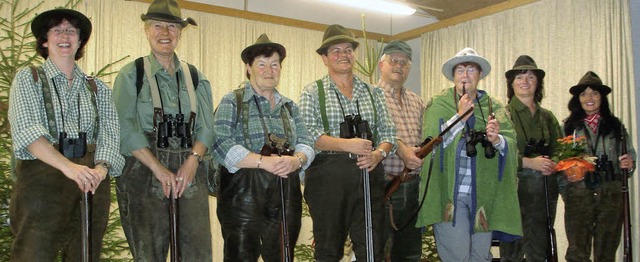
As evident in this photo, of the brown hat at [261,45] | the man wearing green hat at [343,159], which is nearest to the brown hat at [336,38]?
→ the man wearing green hat at [343,159]

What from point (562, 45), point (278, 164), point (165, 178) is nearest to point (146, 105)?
point (165, 178)

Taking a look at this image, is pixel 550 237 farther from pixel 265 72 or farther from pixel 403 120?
pixel 265 72

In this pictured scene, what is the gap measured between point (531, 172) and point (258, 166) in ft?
7.94

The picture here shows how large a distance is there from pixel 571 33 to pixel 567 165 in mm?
3119

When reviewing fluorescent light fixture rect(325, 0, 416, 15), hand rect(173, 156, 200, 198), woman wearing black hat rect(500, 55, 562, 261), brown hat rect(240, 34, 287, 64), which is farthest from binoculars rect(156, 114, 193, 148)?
fluorescent light fixture rect(325, 0, 416, 15)

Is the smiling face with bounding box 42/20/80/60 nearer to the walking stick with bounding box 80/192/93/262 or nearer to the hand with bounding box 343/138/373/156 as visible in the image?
the walking stick with bounding box 80/192/93/262

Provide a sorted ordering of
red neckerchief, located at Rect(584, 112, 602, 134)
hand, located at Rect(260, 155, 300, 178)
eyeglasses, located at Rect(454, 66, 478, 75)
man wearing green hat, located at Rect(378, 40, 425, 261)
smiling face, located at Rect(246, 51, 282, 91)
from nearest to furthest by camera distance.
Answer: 1. hand, located at Rect(260, 155, 300, 178)
2. smiling face, located at Rect(246, 51, 282, 91)
3. eyeglasses, located at Rect(454, 66, 478, 75)
4. man wearing green hat, located at Rect(378, 40, 425, 261)
5. red neckerchief, located at Rect(584, 112, 602, 134)

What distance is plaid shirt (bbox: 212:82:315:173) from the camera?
3.70 meters

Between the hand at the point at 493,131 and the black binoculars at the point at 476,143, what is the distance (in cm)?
3

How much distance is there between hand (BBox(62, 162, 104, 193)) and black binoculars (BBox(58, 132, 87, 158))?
10 cm

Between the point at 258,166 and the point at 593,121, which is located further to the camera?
the point at 593,121

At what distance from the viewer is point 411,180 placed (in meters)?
4.75

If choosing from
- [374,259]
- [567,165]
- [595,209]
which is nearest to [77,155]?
[374,259]

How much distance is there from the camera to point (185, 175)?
11.3ft
